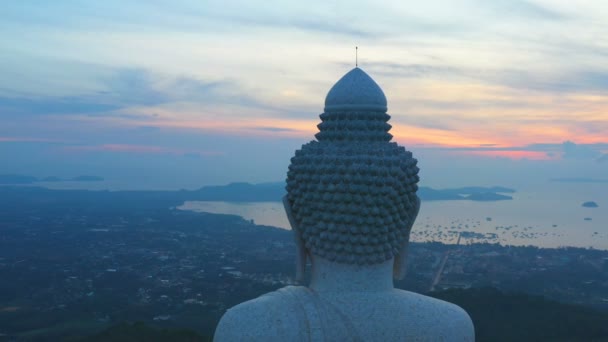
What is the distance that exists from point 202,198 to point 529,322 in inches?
5816

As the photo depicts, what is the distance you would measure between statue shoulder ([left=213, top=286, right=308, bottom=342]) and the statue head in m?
0.72

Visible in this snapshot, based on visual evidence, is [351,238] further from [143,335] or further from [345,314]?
[143,335]

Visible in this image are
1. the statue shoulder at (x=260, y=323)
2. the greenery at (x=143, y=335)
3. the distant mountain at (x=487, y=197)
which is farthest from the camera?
the distant mountain at (x=487, y=197)

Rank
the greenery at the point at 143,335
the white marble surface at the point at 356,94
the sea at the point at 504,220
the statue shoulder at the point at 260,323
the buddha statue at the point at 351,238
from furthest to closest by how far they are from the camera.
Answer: the sea at the point at 504,220
the greenery at the point at 143,335
the white marble surface at the point at 356,94
the buddha statue at the point at 351,238
the statue shoulder at the point at 260,323

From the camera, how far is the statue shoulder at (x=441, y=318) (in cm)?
584

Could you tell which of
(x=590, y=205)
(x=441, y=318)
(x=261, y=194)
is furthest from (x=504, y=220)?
(x=441, y=318)

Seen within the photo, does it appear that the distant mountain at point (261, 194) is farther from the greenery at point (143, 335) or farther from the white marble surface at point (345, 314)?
the white marble surface at point (345, 314)

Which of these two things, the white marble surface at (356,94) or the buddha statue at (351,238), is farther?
the white marble surface at (356,94)

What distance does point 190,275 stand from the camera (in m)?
60.7

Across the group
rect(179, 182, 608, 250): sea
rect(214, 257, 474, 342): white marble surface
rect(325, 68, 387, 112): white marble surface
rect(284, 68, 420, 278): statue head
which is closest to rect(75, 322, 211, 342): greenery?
rect(214, 257, 474, 342): white marble surface

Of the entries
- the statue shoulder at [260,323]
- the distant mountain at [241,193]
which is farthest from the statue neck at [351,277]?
the distant mountain at [241,193]

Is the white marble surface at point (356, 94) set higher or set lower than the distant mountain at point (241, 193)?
higher

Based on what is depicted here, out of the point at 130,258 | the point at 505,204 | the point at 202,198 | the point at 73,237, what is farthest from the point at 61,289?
the point at 505,204

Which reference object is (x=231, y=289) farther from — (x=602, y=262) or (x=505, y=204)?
(x=505, y=204)
